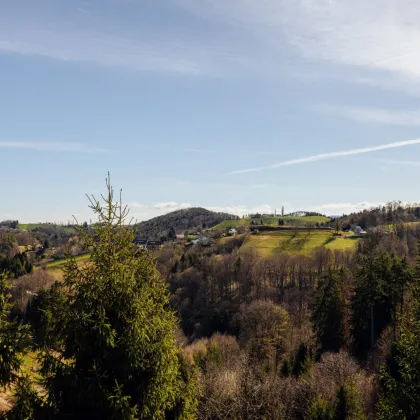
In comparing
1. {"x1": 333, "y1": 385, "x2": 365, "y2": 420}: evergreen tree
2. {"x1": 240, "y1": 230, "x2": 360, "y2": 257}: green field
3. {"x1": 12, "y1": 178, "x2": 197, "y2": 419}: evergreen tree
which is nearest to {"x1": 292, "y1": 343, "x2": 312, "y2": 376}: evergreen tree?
{"x1": 333, "y1": 385, "x2": 365, "y2": 420}: evergreen tree

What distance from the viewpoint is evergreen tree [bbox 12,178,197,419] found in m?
9.12

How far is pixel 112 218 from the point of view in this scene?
10461 mm

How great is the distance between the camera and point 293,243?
391 ft

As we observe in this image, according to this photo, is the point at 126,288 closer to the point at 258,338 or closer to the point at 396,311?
the point at 396,311

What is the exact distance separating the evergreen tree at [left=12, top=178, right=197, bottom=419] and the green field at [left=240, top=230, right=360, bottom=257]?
321 ft

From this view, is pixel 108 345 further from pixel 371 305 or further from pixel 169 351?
pixel 371 305

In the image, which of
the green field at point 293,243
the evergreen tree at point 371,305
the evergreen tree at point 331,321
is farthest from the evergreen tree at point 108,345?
the green field at point 293,243

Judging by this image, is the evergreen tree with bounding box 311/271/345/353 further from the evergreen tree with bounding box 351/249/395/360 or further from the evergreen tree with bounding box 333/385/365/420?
the evergreen tree with bounding box 333/385/365/420

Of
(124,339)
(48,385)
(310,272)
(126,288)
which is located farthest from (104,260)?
(310,272)

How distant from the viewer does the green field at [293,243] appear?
111 m

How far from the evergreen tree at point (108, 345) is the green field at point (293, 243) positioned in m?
97.7

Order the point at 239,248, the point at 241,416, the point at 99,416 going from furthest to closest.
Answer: the point at 239,248
the point at 241,416
the point at 99,416

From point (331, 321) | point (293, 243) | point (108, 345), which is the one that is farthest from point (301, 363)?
point (293, 243)

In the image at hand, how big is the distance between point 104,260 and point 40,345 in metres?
2.40
